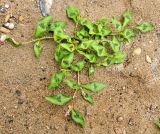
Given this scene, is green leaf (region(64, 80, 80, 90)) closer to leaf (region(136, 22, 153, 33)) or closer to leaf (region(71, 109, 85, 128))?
leaf (region(71, 109, 85, 128))

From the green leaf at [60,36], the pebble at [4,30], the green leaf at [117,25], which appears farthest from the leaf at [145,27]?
the pebble at [4,30]

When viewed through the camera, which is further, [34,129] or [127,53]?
[127,53]

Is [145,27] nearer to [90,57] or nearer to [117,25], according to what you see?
[117,25]

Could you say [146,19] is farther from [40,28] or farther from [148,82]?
[40,28]

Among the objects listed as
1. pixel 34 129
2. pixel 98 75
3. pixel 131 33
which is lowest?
pixel 34 129

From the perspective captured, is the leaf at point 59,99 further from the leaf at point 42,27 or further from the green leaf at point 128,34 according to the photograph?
the green leaf at point 128,34

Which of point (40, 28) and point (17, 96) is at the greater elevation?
point (40, 28)

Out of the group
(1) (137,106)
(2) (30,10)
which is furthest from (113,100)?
(2) (30,10)
